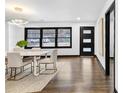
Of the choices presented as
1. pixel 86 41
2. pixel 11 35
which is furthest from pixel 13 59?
pixel 86 41

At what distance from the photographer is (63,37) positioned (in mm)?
13180

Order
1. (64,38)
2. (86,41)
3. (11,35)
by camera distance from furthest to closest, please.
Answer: (64,38)
(86,41)
(11,35)

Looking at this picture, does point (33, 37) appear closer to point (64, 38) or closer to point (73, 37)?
point (64, 38)

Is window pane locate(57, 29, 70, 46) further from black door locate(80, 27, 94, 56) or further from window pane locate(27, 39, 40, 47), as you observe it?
window pane locate(27, 39, 40, 47)

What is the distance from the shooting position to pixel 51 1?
6.56 meters

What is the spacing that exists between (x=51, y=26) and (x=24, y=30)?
1858 millimetres

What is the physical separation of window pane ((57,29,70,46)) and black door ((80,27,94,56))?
95 cm

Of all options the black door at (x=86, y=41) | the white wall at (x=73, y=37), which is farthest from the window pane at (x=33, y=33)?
the black door at (x=86, y=41)

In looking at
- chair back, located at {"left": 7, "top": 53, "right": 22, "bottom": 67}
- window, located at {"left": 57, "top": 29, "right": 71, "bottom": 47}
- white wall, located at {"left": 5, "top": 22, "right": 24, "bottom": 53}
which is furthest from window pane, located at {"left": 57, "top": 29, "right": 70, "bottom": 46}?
chair back, located at {"left": 7, "top": 53, "right": 22, "bottom": 67}

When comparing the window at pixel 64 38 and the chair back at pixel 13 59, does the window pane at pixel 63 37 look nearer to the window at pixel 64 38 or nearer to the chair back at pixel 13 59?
the window at pixel 64 38

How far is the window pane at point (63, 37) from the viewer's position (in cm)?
1316

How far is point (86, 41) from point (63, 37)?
62.2 inches
